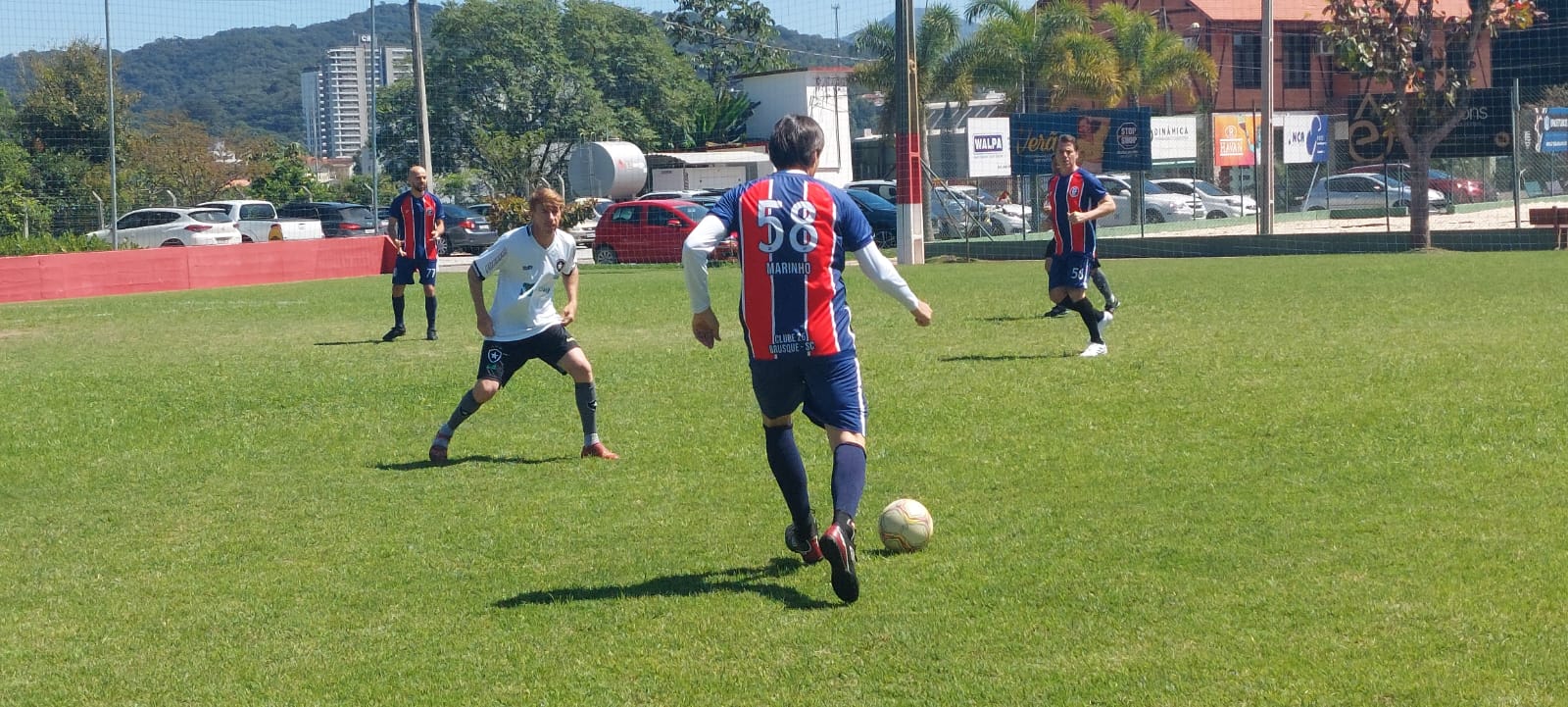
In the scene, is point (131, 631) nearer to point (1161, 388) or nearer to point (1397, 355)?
point (1161, 388)

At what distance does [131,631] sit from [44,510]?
8.72 ft

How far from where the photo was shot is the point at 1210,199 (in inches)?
1610

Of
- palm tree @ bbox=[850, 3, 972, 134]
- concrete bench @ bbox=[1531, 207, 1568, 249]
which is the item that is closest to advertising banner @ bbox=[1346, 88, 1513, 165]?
concrete bench @ bbox=[1531, 207, 1568, 249]

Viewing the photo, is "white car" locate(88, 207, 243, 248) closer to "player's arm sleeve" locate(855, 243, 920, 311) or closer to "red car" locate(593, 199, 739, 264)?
"red car" locate(593, 199, 739, 264)

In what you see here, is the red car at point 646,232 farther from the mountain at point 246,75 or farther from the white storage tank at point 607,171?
the mountain at point 246,75

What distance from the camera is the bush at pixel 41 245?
27.2 m

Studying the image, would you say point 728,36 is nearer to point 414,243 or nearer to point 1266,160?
point 1266,160

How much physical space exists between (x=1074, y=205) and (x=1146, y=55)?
37.2 m

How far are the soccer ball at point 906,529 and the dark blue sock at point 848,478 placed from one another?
1.31 ft

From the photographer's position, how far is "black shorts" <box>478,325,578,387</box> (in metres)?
8.77

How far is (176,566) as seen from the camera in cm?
636

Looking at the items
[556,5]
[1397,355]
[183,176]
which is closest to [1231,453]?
[1397,355]

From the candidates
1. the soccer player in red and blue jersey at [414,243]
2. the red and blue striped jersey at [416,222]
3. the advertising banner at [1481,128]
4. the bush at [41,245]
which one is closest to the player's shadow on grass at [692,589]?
the soccer player in red and blue jersey at [414,243]

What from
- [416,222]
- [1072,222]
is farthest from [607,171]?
[1072,222]
